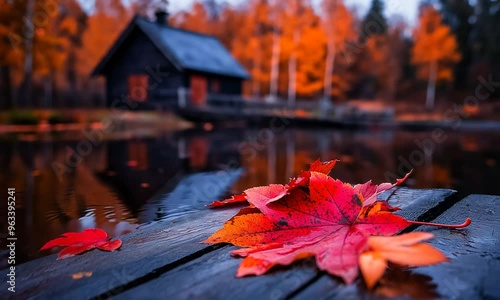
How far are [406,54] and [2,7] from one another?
33.3 m

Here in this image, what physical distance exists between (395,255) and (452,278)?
0.16 meters

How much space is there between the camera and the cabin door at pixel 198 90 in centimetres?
2094

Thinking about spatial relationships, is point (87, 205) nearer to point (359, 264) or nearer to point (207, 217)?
point (207, 217)

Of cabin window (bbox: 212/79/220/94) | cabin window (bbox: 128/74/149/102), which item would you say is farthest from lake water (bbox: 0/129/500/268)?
cabin window (bbox: 212/79/220/94)

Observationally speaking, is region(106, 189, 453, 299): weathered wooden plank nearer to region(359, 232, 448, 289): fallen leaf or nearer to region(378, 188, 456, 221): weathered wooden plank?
region(359, 232, 448, 289): fallen leaf

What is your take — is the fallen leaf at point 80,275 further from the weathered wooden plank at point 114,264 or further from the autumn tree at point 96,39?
the autumn tree at point 96,39

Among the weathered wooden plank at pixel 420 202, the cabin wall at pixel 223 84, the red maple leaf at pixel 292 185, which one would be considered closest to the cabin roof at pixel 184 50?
the cabin wall at pixel 223 84

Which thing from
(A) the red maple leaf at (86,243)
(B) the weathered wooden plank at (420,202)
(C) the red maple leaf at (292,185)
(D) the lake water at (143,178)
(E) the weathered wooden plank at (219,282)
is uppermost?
(C) the red maple leaf at (292,185)

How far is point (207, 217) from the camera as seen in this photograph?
5.20 ft

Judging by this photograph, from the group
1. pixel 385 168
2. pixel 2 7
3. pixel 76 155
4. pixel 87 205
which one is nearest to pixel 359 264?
pixel 87 205

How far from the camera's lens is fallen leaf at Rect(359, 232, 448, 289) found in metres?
0.73

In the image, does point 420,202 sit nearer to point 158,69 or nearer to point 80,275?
point 80,275

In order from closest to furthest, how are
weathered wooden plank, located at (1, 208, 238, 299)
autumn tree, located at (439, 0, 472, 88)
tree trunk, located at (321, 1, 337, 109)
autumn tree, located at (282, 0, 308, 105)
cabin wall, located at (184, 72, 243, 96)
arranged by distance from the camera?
weathered wooden plank, located at (1, 208, 238, 299)
cabin wall, located at (184, 72, 243, 96)
tree trunk, located at (321, 1, 337, 109)
autumn tree, located at (282, 0, 308, 105)
autumn tree, located at (439, 0, 472, 88)

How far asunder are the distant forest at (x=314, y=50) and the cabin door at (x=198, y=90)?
6632 mm
